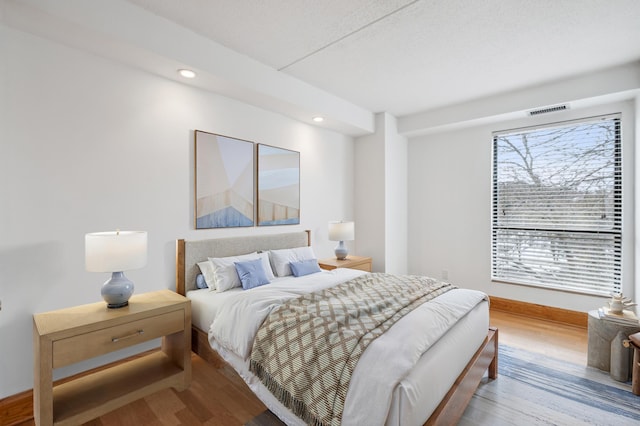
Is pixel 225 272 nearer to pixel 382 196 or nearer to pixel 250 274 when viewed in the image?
pixel 250 274

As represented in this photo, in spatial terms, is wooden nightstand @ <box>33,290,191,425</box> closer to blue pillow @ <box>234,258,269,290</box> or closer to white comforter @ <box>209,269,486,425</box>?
white comforter @ <box>209,269,486,425</box>

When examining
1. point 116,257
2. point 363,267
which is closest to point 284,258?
point 363,267

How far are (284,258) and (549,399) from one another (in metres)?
2.49

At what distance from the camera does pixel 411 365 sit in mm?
1414

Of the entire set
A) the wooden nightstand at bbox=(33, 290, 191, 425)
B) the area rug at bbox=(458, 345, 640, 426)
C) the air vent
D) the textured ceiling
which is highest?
the textured ceiling

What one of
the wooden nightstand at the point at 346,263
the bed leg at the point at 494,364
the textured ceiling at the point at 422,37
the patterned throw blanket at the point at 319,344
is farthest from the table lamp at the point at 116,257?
the bed leg at the point at 494,364

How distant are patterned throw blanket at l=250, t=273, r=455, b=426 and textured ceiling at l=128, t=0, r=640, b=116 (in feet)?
6.93

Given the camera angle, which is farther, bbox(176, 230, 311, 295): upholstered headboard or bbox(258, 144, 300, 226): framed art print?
bbox(258, 144, 300, 226): framed art print

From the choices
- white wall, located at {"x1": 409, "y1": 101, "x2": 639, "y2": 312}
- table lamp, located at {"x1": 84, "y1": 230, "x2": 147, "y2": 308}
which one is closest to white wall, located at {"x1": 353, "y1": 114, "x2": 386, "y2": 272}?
white wall, located at {"x1": 409, "y1": 101, "x2": 639, "y2": 312}

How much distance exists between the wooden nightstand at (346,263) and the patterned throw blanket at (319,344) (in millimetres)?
1493

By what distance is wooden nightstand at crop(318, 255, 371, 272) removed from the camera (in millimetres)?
3786

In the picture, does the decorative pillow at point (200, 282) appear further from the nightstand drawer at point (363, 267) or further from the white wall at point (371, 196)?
the white wall at point (371, 196)

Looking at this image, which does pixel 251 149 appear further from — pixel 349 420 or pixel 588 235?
pixel 588 235

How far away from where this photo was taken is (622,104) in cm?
329
